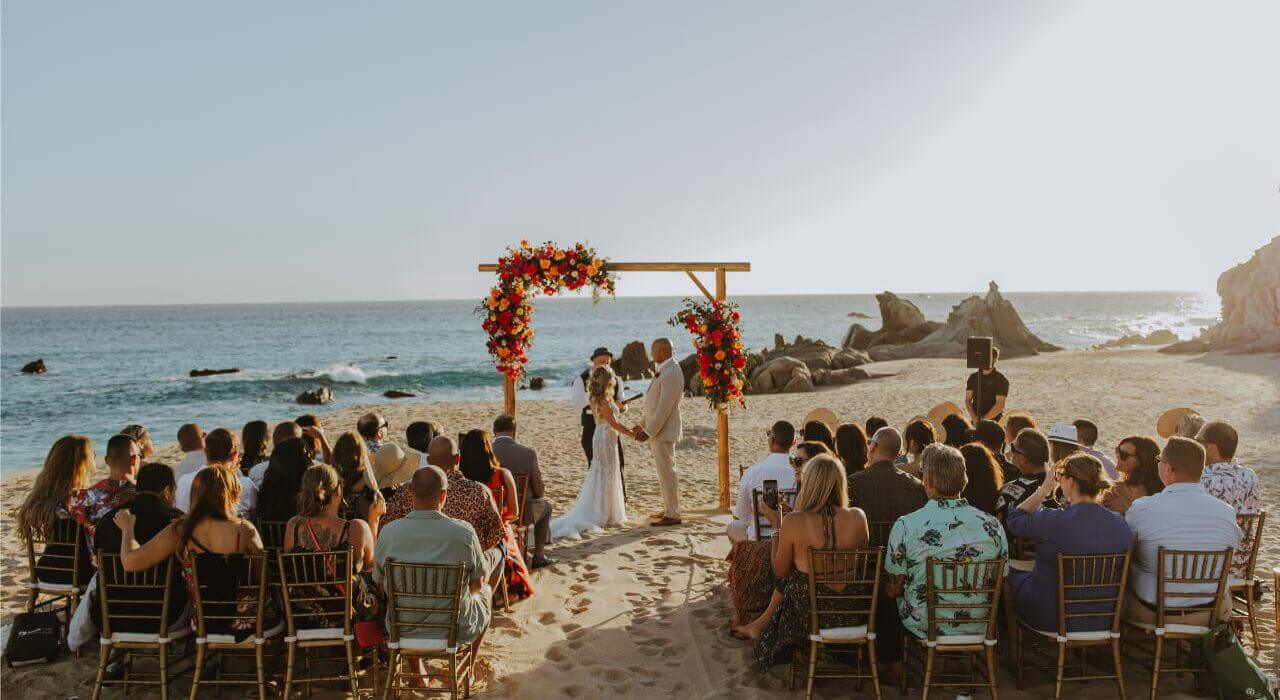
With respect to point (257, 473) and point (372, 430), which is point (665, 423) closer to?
point (372, 430)

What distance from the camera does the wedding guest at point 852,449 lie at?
5.83m

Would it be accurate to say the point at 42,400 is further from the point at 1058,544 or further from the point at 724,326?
the point at 1058,544

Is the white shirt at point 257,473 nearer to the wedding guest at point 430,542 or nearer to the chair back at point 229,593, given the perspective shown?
the chair back at point 229,593

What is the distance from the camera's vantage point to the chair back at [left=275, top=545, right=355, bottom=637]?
14.6 ft

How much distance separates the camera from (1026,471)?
5238 millimetres

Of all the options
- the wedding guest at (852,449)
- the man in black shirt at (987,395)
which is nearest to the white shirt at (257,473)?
the wedding guest at (852,449)

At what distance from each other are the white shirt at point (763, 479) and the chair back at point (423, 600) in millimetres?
2458

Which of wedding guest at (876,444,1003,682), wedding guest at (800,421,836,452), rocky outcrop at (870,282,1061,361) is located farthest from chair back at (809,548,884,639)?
rocky outcrop at (870,282,1061,361)

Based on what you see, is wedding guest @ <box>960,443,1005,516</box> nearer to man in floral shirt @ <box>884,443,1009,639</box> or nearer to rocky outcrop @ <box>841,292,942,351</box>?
man in floral shirt @ <box>884,443,1009,639</box>

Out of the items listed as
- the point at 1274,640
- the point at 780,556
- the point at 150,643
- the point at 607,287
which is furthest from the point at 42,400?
Result: the point at 1274,640

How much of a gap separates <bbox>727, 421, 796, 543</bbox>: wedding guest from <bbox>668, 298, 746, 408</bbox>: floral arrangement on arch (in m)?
3.23

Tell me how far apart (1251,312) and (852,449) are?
120ft

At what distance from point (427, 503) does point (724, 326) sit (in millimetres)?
5524

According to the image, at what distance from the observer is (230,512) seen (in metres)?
4.50
